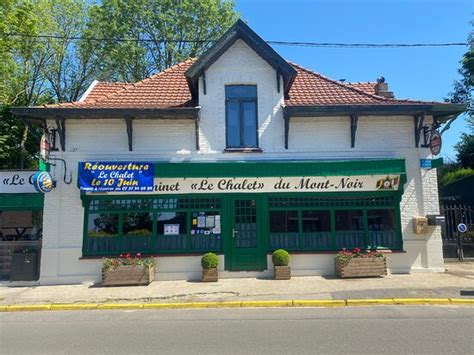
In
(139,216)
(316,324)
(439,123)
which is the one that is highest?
(439,123)

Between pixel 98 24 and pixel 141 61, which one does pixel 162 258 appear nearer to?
pixel 141 61

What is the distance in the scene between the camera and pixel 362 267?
12352 millimetres

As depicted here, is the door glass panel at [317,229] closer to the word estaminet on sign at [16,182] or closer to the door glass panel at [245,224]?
the door glass panel at [245,224]

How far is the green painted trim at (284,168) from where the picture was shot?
1305 cm

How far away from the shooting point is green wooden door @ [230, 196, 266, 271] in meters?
13.1

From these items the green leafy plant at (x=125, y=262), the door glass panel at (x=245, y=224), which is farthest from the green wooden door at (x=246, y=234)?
the green leafy plant at (x=125, y=262)

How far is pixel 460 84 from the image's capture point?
34.1m

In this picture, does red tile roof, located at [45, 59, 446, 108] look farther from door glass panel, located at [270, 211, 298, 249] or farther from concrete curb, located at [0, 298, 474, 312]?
concrete curb, located at [0, 298, 474, 312]

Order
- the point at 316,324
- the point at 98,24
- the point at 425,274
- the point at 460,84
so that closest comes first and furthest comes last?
the point at 316,324, the point at 425,274, the point at 98,24, the point at 460,84

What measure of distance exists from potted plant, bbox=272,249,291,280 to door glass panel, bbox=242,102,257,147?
366 cm

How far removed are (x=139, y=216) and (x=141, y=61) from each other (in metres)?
17.7

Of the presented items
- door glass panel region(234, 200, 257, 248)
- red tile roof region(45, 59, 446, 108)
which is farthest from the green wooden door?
red tile roof region(45, 59, 446, 108)

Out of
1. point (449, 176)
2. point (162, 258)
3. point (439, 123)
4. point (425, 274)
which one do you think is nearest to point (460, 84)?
point (449, 176)

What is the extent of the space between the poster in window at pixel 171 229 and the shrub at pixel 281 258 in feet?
10.4
